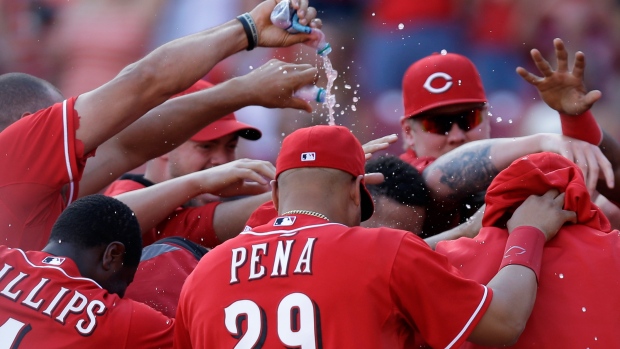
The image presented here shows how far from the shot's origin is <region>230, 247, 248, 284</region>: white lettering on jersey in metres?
3.03

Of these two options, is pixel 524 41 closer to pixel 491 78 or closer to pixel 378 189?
pixel 491 78

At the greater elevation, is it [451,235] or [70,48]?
[451,235]

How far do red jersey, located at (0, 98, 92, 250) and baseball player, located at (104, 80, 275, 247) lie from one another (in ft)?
2.17

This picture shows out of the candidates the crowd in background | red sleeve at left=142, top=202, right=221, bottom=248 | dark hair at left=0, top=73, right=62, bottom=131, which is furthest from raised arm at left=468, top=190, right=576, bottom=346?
the crowd in background

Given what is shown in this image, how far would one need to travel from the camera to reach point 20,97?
427 cm

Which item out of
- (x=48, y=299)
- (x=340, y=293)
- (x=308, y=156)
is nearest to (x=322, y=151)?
(x=308, y=156)

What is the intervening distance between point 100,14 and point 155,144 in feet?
12.7

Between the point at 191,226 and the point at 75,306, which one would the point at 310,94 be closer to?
the point at 191,226

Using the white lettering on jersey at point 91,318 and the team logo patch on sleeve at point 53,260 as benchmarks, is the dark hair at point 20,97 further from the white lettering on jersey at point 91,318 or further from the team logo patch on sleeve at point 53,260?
the white lettering on jersey at point 91,318

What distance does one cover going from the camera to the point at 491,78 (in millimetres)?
7281

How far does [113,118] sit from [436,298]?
1.52 m

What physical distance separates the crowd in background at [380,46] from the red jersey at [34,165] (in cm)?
345

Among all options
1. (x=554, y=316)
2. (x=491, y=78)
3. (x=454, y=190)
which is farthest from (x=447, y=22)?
(x=554, y=316)

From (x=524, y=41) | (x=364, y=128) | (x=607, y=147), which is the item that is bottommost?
(x=364, y=128)
